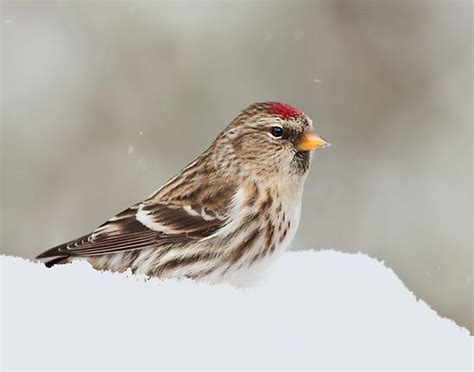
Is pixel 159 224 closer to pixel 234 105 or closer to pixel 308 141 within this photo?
pixel 308 141

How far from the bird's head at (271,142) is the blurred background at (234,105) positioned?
301 centimetres

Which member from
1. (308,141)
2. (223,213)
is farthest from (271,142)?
(223,213)

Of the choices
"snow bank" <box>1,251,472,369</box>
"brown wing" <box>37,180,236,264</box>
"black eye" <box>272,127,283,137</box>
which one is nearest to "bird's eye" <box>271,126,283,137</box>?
"black eye" <box>272,127,283,137</box>

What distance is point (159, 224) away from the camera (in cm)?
296

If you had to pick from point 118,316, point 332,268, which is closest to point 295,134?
point 332,268

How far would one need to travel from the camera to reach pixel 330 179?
22.0 feet

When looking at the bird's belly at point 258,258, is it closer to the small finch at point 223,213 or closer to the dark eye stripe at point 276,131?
the small finch at point 223,213

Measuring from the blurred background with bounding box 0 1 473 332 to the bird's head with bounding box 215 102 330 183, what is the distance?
3.01 metres

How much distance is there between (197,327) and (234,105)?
15.3 feet

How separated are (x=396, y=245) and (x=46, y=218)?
273cm

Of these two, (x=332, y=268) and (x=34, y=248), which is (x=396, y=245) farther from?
(x=332, y=268)

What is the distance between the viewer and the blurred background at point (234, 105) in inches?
251

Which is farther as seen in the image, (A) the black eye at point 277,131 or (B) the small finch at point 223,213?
(A) the black eye at point 277,131

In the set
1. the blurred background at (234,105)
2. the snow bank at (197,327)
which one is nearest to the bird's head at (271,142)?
the snow bank at (197,327)
